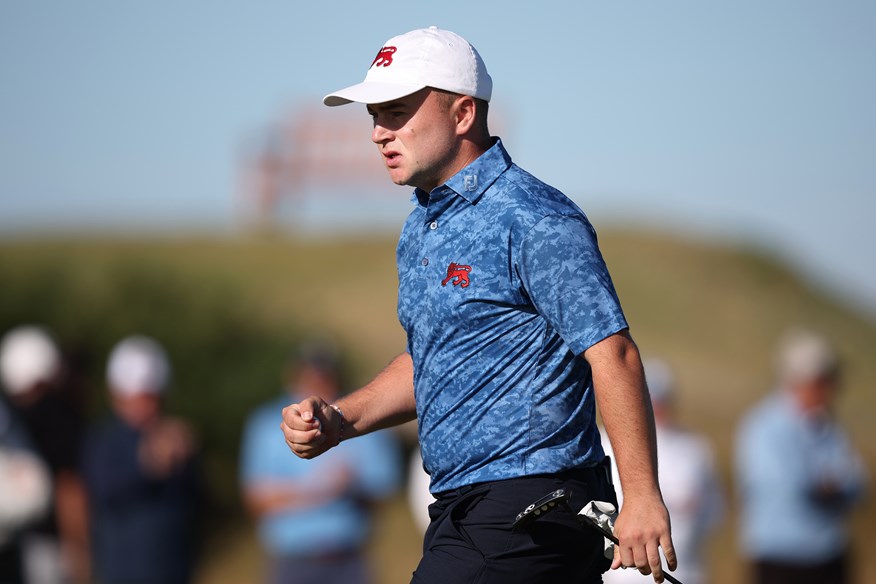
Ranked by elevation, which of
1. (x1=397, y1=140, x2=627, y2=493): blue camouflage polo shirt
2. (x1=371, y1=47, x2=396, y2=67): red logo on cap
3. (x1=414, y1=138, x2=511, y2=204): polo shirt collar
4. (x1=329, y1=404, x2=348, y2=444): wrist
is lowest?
(x1=329, y1=404, x2=348, y2=444): wrist

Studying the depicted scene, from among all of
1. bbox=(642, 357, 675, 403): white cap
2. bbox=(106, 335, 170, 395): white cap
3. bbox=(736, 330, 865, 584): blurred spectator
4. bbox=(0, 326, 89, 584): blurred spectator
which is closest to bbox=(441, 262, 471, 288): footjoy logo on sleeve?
bbox=(106, 335, 170, 395): white cap

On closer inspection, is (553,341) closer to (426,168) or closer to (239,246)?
(426,168)

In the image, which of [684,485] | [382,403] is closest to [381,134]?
[382,403]

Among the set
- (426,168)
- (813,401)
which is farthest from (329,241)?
(426,168)

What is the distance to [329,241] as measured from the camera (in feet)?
163

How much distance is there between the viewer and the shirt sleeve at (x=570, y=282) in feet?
11.6

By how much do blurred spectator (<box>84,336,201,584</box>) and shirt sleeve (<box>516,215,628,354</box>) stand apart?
Answer: 18.0ft

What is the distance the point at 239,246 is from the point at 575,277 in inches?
1730

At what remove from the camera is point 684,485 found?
8828 mm

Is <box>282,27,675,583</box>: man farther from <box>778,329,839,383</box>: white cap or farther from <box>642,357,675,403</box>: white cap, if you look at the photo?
<box>778,329,839,383</box>: white cap

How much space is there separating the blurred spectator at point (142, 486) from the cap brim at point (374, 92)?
509cm

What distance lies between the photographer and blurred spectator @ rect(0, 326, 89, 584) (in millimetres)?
8758

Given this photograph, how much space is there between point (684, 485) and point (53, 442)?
158 inches

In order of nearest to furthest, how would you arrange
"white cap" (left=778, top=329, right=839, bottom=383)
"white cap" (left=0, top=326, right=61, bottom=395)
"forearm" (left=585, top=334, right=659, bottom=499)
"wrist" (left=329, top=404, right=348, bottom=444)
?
"forearm" (left=585, top=334, right=659, bottom=499) < "wrist" (left=329, top=404, right=348, bottom=444) < "white cap" (left=0, top=326, right=61, bottom=395) < "white cap" (left=778, top=329, right=839, bottom=383)
